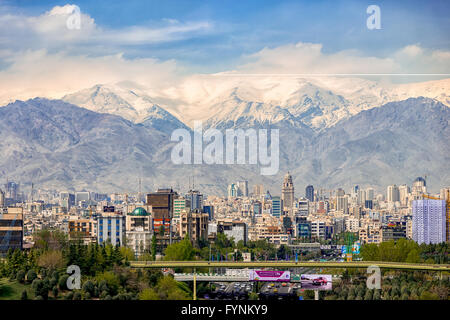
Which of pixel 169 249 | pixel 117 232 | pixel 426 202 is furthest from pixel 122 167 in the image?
pixel 169 249

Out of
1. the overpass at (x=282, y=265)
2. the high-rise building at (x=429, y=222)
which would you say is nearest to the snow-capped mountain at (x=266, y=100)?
the high-rise building at (x=429, y=222)

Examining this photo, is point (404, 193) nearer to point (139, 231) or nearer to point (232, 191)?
point (232, 191)

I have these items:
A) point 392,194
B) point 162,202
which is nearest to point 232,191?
point 392,194

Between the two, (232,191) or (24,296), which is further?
(232,191)

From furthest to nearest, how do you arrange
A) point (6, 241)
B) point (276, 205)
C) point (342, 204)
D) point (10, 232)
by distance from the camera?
point (342, 204), point (276, 205), point (10, 232), point (6, 241)

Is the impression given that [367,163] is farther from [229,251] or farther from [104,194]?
[229,251]

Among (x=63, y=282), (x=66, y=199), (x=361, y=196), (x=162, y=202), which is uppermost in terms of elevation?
(x=361, y=196)

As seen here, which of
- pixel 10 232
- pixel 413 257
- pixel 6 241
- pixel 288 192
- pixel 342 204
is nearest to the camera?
pixel 413 257

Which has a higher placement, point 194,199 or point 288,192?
point 288,192
